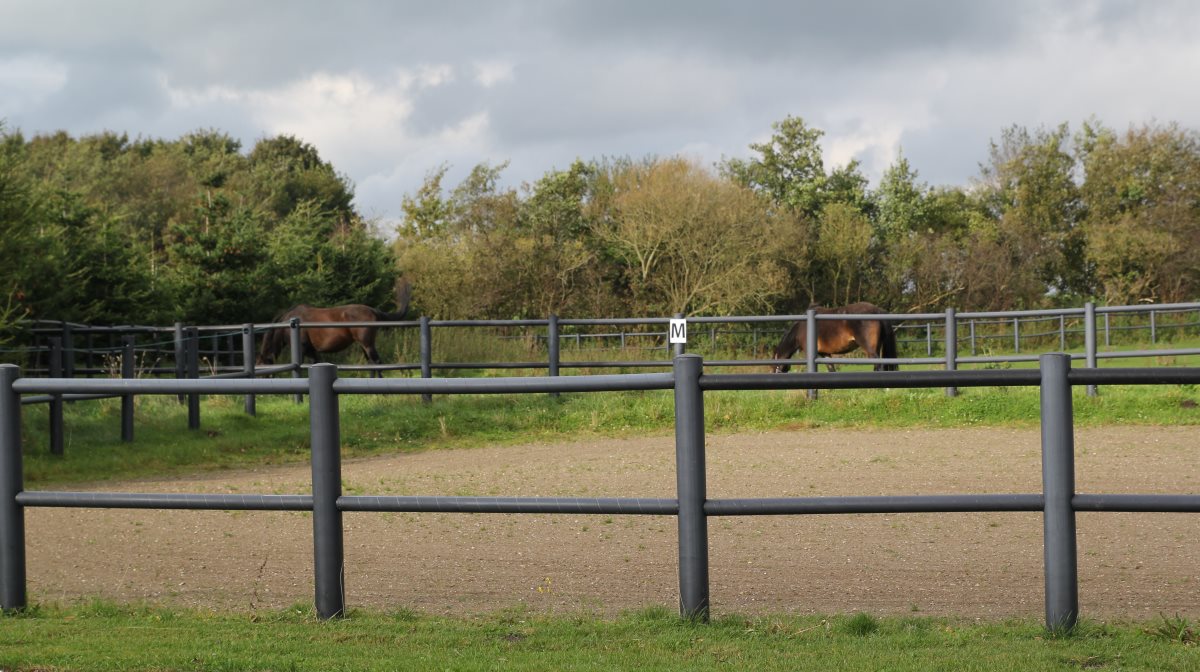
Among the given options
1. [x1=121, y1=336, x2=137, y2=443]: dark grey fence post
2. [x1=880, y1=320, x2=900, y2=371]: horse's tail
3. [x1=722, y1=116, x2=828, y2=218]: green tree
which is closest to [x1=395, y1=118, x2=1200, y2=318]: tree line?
[x1=722, y1=116, x2=828, y2=218]: green tree

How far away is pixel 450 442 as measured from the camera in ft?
45.6

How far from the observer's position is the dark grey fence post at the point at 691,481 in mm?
4504

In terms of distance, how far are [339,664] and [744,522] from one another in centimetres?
414

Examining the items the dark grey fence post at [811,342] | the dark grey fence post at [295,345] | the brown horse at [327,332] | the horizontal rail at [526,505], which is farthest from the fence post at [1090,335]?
the horizontal rail at [526,505]

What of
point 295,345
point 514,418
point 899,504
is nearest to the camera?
point 899,504

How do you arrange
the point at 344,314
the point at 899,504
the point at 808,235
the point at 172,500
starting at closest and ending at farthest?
the point at 899,504 < the point at 172,500 < the point at 344,314 < the point at 808,235

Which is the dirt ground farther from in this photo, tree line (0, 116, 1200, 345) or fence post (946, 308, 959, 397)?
tree line (0, 116, 1200, 345)

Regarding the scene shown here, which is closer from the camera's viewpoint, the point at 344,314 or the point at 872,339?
the point at 872,339

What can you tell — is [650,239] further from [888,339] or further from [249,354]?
[249,354]

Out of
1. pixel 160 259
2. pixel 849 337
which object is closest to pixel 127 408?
pixel 849 337

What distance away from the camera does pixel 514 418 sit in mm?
15062

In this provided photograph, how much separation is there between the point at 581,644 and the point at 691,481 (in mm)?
727

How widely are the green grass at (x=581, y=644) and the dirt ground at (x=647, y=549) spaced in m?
0.56

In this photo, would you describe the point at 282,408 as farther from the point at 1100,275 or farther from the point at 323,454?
the point at 1100,275
